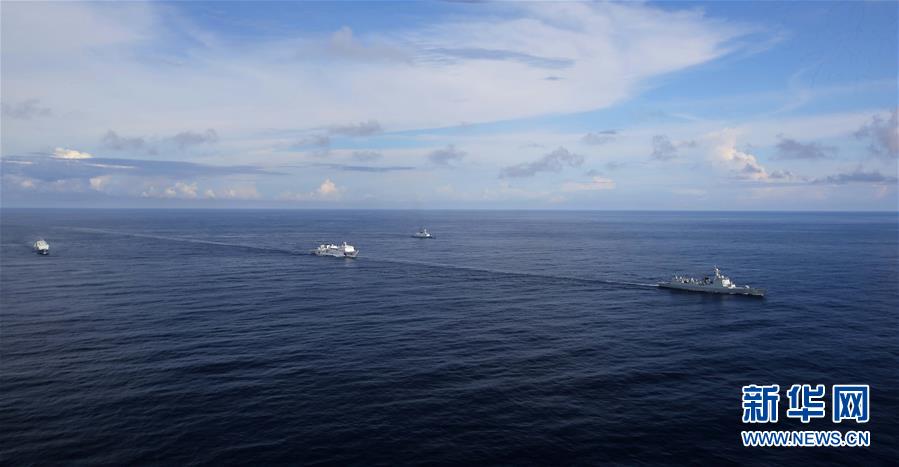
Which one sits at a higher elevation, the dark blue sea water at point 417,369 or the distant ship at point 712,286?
the distant ship at point 712,286

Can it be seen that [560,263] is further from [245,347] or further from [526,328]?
[245,347]

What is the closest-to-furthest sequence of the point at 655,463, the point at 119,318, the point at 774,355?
the point at 655,463, the point at 774,355, the point at 119,318

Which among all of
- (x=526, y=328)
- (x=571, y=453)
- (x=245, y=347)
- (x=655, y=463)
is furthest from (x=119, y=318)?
(x=655, y=463)

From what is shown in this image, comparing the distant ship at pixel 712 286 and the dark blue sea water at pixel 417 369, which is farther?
the distant ship at pixel 712 286

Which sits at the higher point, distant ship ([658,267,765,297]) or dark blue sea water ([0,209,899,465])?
distant ship ([658,267,765,297])

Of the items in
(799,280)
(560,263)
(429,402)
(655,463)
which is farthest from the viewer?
(560,263)

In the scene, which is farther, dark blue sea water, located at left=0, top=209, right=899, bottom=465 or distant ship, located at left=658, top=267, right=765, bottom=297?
distant ship, located at left=658, top=267, right=765, bottom=297

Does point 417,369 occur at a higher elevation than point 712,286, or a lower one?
lower

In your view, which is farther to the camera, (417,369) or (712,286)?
(712,286)
